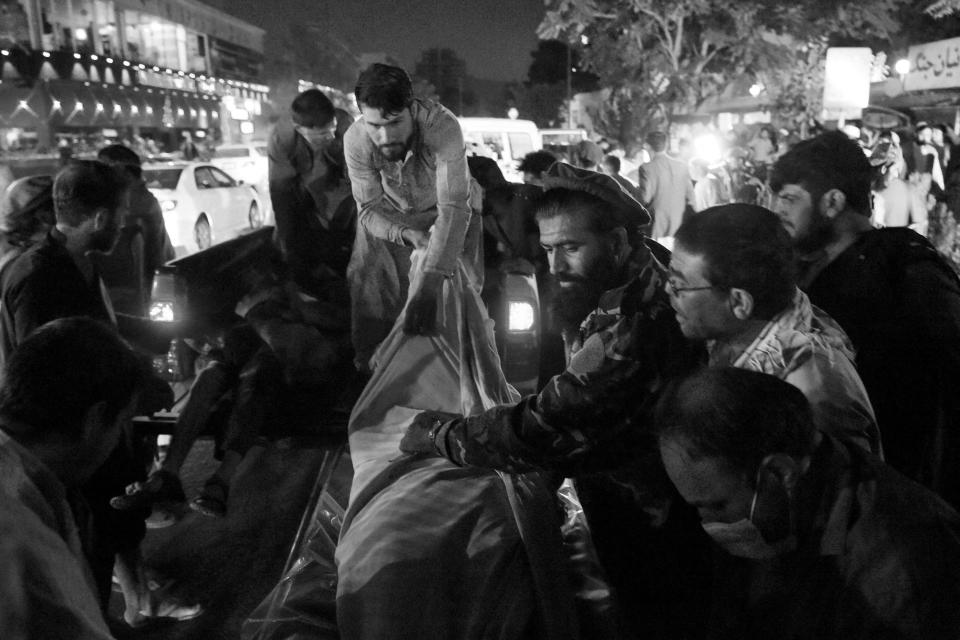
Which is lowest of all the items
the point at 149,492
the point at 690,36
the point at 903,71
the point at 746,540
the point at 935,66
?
the point at 149,492

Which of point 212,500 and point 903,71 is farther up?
point 903,71

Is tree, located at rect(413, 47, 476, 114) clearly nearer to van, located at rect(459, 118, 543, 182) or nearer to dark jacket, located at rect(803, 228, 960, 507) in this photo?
van, located at rect(459, 118, 543, 182)

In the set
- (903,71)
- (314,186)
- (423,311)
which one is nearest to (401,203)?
(423,311)

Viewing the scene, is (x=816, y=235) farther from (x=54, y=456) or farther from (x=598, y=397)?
(x=54, y=456)

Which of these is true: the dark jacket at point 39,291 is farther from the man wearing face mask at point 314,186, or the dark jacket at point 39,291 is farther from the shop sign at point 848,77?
the shop sign at point 848,77

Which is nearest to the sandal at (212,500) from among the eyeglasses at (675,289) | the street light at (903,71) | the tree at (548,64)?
the eyeglasses at (675,289)

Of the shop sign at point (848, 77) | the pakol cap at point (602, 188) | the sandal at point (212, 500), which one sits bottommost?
the sandal at point (212, 500)

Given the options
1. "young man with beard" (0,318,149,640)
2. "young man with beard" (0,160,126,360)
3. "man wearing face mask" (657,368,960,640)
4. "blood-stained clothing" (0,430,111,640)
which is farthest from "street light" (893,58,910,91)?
"blood-stained clothing" (0,430,111,640)

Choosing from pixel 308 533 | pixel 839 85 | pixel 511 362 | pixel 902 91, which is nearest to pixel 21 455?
pixel 308 533

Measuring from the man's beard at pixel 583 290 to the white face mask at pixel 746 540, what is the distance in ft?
3.17

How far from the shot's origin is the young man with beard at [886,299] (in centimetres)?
289

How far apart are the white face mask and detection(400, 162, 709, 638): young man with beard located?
682 mm

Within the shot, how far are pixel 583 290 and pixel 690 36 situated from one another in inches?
1170

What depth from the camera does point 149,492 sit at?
132 inches
